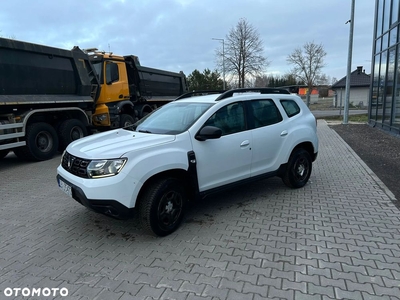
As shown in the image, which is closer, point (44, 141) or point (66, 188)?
point (66, 188)

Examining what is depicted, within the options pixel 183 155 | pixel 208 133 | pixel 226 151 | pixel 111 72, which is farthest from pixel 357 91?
pixel 183 155

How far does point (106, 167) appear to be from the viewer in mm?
3184

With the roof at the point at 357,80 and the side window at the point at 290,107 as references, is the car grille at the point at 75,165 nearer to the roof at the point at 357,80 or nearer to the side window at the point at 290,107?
the side window at the point at 290,107

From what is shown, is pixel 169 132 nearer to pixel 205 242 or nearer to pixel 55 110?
pixel 205 242

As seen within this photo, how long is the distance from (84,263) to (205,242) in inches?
51.8

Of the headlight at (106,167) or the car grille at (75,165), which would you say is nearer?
the headlight at (106,167)

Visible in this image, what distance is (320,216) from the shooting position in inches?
159

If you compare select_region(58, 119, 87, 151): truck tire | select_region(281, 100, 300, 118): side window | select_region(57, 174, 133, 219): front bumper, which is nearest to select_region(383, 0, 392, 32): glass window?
select_region(281, 100, 300, 118): side window

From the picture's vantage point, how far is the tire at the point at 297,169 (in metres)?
4.99

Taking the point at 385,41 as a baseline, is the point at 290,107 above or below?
below

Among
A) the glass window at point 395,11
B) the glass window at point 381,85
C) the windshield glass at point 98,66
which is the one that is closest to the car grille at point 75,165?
the windshield glass at point 98,66

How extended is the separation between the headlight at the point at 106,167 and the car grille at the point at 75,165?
126mm

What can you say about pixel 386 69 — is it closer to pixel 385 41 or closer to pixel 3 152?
pixel 385 41

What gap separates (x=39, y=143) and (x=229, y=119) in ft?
20.5
